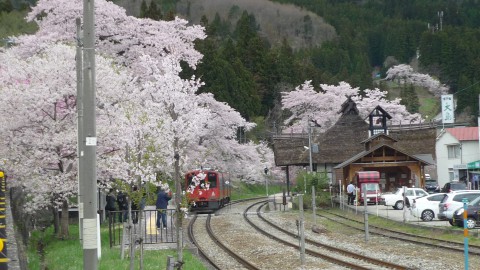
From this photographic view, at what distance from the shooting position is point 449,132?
6594 centimetres

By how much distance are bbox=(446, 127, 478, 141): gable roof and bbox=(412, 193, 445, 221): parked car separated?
35.2m

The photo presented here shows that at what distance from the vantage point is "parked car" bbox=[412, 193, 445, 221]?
30969mm

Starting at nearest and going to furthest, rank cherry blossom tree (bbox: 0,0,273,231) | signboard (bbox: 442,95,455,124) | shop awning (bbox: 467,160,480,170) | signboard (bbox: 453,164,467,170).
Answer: cherry blossom tree (bbox: 0,0,273,231), shop awning (bbox: 467,160,480,170), signboard (bbox: 453,164,467,170), signboard (bbox: 442,95,455,124)

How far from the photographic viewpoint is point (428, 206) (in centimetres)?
3112

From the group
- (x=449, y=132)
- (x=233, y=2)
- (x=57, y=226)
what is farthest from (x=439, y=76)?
(x=57, y=226)

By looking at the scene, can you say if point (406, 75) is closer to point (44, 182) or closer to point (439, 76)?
point (439, 76)

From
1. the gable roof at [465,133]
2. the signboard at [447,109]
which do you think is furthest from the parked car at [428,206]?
the signboard at [447,109]

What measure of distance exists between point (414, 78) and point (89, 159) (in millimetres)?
125125

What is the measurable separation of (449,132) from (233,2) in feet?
418

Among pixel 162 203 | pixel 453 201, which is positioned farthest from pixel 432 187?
pixel 162 203

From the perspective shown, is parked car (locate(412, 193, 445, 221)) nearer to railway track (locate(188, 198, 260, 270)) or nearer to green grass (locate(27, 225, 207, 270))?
railway track (locate(188, 198, 260, 270))

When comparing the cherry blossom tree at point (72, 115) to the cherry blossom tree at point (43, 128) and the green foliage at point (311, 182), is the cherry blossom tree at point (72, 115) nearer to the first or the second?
the cherry blossom tree at point (43, 128)

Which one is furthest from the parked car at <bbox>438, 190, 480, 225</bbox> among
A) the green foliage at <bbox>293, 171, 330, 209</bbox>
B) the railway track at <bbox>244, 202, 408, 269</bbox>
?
the green foliage at <bbox>293, 171, 330, 209</bbox>

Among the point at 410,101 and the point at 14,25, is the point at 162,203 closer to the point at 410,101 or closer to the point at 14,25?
the point at 14,25
